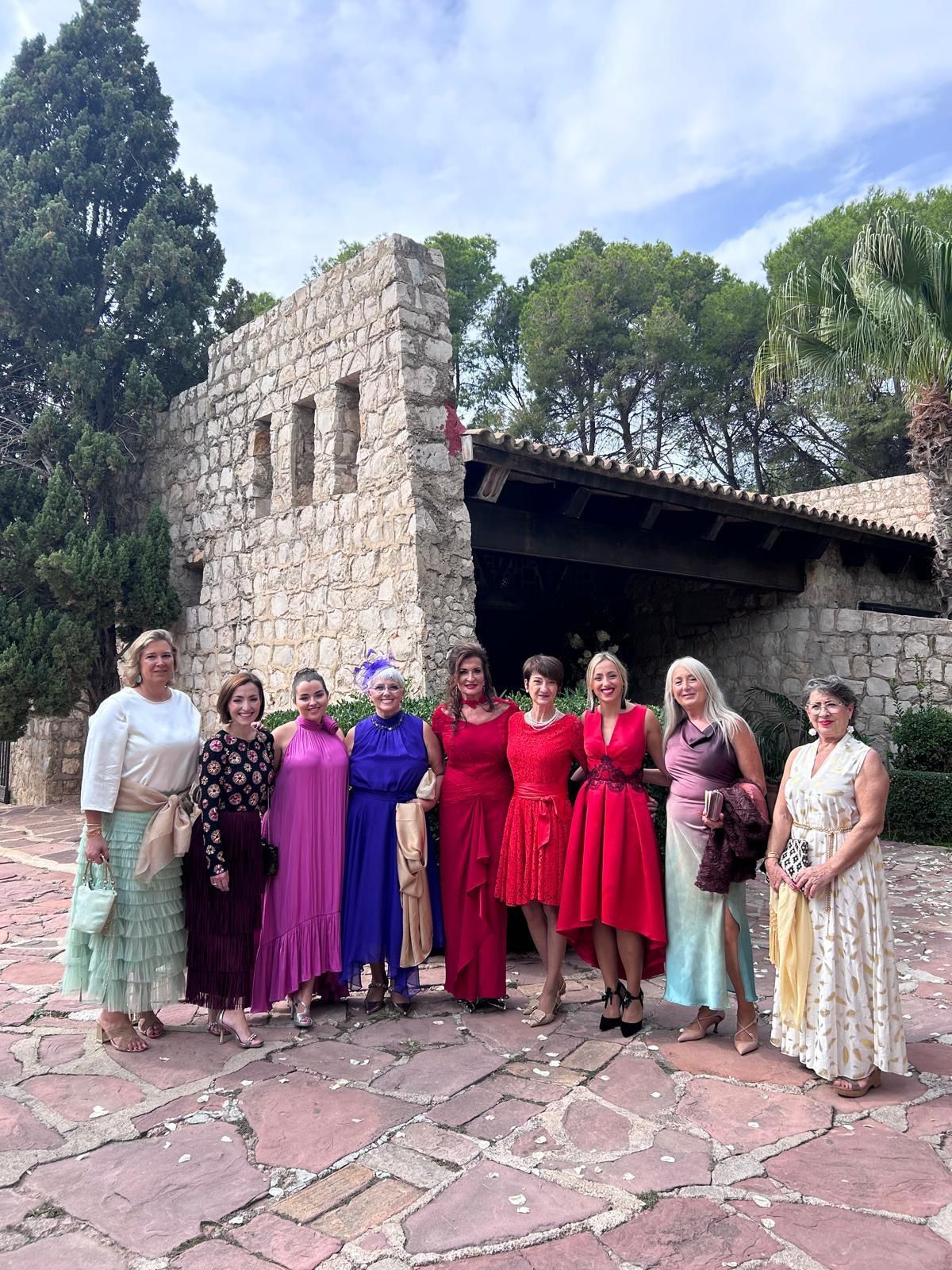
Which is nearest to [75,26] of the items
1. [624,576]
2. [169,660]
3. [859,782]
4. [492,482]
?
[492,482]

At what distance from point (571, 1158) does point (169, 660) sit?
2372 mm

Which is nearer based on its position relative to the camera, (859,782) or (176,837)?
(859,782)

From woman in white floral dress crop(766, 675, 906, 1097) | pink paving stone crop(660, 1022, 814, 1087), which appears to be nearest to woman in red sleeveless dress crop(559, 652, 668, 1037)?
pink paving stone crop(660, 1022, 814, 1087)

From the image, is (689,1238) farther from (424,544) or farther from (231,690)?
(424,544)

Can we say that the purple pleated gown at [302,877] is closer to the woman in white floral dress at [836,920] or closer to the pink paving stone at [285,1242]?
the pink paving stone at [285,1242]

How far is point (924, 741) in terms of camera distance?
9.36 meters

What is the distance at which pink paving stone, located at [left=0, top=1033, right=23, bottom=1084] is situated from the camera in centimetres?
328

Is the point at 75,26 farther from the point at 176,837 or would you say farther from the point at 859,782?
the point at 859,782

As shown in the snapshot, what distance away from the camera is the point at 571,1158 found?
8.75ft

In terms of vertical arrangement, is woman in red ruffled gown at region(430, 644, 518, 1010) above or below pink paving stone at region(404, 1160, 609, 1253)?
above

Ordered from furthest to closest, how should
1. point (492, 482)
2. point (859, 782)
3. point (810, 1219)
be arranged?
point (492, 482) < point (859, 782) < point (810, 1219)

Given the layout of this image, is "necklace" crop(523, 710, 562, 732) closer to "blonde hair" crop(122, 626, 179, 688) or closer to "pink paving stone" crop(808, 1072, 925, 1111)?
"blonde hair" crop(122, 626, 179, 688)

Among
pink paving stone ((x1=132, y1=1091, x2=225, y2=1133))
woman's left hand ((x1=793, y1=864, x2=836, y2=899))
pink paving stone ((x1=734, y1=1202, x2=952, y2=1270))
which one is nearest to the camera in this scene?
pink paving stone ((x1=734, y1=1202, x2=952, y2=1270))

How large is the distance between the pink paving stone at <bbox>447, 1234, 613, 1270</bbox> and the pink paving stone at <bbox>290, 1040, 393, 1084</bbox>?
113 centimetres
